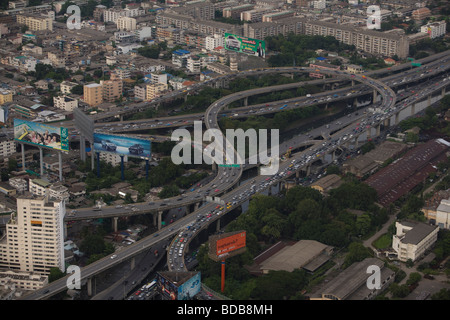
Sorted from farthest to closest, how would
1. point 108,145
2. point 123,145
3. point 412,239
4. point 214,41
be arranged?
point 214,41 → point 108,145 → point 123,145 → point 412,239

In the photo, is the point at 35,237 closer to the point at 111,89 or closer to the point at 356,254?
the point at 356,254

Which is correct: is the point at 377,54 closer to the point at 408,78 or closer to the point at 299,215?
the point at 408,78

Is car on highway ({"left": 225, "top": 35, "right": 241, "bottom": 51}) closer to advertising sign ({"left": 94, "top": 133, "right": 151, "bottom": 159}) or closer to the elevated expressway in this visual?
the elevated expressway

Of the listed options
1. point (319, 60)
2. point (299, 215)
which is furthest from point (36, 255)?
point (319, 60)
